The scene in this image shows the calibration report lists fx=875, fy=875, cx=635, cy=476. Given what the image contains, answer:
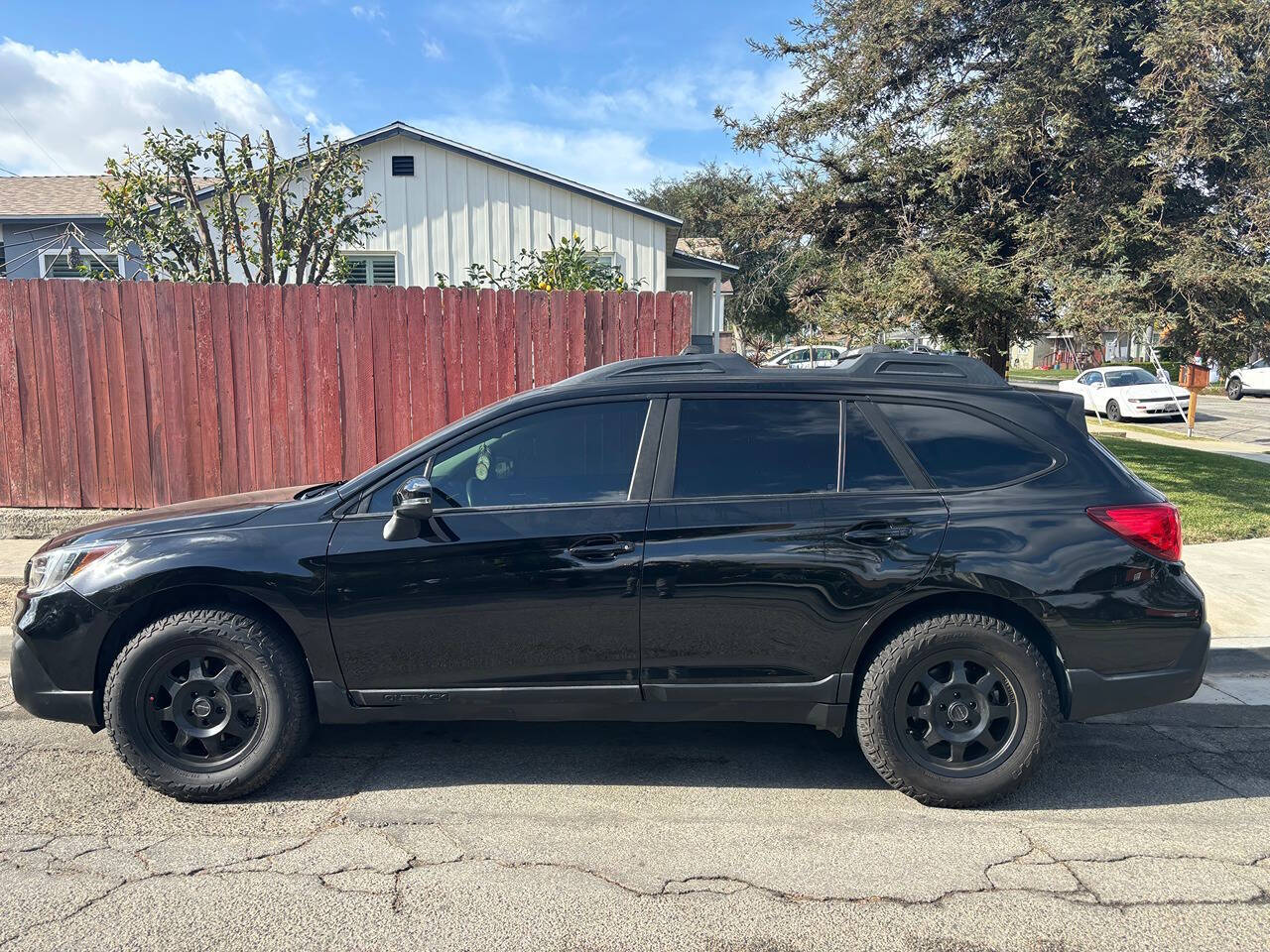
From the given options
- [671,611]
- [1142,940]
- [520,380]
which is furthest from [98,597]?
[520,380]

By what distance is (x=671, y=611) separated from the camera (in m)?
3.63

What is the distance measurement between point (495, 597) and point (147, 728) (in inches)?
62.1

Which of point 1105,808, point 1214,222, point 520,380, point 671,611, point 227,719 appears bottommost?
point 1105,808

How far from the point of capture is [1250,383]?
103ft

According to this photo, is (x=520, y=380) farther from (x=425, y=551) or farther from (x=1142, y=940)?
(x=1142, y=940)

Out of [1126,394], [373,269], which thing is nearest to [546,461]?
[373,269]

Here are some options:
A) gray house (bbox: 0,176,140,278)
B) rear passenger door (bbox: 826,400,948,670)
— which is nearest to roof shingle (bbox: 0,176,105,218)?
gray house (bbox: 0,176,140,278)

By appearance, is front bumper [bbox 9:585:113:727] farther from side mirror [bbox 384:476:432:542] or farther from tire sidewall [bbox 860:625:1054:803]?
tire sidewall [bbox 860:625:1054:803]

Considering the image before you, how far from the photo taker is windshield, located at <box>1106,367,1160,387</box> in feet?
73.6

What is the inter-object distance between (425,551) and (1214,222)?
7.94 meters

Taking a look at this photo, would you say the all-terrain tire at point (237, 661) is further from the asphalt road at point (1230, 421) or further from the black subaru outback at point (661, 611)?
the asphalt road at point (1230, 421)

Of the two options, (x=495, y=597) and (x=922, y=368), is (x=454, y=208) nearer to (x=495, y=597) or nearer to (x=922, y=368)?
(x=922, y=368)

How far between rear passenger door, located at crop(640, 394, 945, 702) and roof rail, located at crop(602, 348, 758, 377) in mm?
444

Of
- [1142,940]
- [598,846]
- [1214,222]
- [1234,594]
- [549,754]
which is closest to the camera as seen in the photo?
[1142,940]
